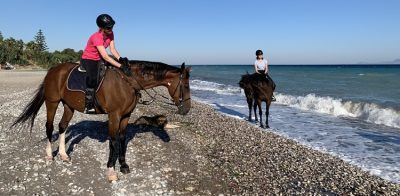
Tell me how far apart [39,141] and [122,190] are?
450 centimetres

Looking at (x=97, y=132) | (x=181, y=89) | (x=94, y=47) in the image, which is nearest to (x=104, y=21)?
(x=94, y=47)

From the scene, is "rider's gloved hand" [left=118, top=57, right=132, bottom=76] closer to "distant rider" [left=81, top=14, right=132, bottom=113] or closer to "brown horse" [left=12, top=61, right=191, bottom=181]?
"distant rider" [left=81, top=14, right=132, bottom=113]

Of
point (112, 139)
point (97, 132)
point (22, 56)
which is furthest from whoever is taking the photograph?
point (22, 56)

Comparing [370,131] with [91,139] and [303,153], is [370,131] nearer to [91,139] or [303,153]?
[303,153]

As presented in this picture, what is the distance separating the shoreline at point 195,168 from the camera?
7312 mm

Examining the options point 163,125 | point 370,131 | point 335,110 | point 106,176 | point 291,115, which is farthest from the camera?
point 335,110

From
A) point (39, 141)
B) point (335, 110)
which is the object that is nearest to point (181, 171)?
point (39, 141)

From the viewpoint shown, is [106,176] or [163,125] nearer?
[106,176]

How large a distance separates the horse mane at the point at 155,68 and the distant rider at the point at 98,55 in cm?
30

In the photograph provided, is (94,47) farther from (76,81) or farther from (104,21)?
(76,81)

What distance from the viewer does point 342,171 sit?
872 centimetres

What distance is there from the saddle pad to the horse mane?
1125 millimetres

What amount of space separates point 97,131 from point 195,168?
4.45 m

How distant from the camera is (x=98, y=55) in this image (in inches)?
304
